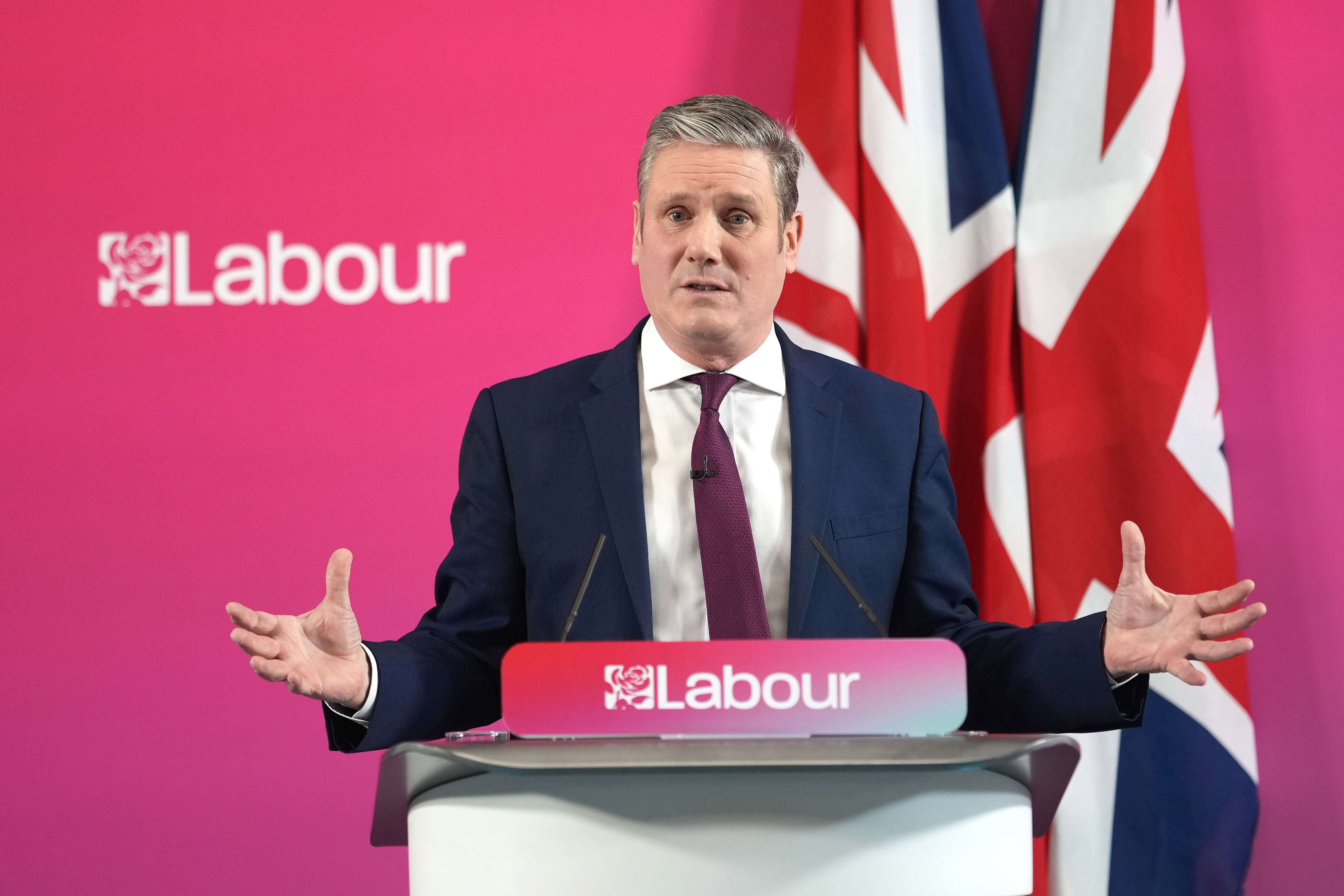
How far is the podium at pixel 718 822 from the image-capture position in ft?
2.92

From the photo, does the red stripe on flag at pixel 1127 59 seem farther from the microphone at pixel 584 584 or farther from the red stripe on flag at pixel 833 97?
the microphone at pixel 584 584

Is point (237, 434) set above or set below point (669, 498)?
above

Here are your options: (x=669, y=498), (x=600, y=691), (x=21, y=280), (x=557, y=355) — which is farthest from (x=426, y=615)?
(x=21, y=280)

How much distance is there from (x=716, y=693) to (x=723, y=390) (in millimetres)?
775

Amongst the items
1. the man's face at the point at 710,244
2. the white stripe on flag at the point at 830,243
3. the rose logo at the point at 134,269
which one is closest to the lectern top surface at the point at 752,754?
the man's face at the point at 710,244

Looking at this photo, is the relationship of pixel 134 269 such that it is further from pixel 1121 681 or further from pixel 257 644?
pixel 1121 681

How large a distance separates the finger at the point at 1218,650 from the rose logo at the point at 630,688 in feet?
1.72

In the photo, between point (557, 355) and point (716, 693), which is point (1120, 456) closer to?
point (557, 355)

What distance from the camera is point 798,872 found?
89 cm

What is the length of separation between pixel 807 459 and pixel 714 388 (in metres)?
0.16

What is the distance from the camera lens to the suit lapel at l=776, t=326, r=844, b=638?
1.54 metres

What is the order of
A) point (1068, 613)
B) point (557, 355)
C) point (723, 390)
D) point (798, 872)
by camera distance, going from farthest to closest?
point (557, 355) → point (1068, 613) → point (723, 390) → point (798, 872)

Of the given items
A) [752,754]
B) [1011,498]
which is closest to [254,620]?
[752,754]

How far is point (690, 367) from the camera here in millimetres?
1733
